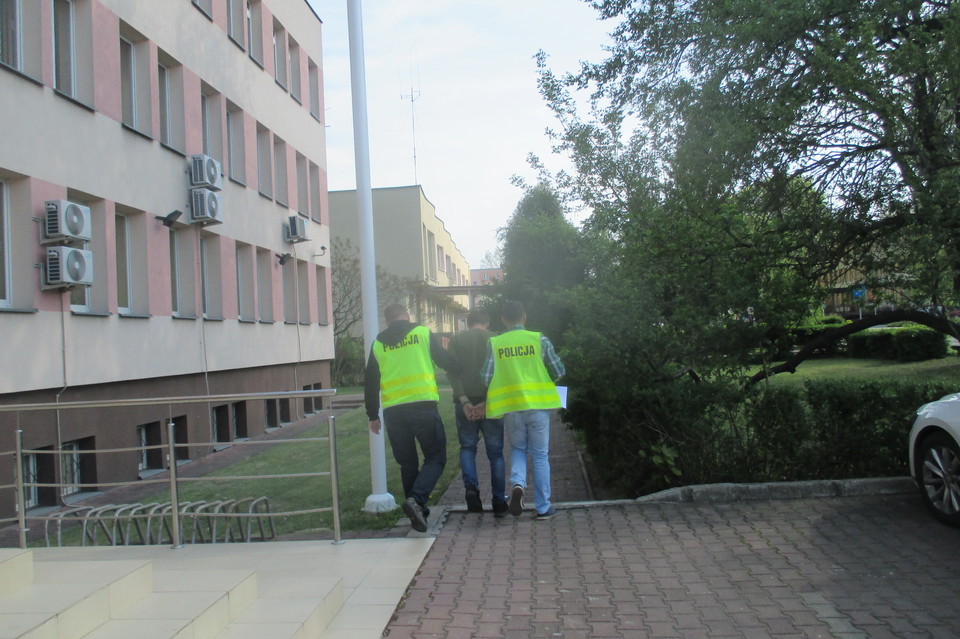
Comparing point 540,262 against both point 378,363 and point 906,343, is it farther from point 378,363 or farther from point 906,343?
point 906,343

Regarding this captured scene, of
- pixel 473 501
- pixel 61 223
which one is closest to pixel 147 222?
pixel 61 223

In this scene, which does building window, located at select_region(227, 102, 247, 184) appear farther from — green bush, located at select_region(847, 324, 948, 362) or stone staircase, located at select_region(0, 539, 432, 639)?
green bush, located at select_region(847, 324, 948, 362)

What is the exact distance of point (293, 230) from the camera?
20.9 m

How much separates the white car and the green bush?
21543mm

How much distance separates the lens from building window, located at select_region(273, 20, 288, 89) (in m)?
21.4

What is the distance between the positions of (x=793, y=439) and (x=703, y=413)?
0.93 meters

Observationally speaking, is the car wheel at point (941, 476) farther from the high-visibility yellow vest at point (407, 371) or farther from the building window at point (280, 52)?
the building window at point (280, 52)

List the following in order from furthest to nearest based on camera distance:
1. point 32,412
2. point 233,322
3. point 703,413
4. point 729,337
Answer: point 233,322 < point 32,412 < point 729,337 < point 703,413

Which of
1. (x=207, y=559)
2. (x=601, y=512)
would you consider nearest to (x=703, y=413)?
(x=601, y=512)

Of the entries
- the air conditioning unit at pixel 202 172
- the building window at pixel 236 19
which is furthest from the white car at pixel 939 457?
the building window at pixel 236 19

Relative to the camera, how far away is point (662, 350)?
8.34 metres

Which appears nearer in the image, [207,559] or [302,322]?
[207,559]

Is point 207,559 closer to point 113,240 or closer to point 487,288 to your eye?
point 113,240

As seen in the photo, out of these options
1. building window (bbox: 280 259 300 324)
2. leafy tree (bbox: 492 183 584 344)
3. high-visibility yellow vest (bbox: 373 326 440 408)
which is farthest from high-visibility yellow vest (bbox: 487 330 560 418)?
building window (bbox: 280 259 300 324)
